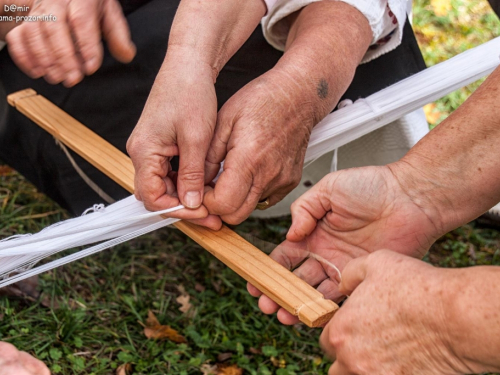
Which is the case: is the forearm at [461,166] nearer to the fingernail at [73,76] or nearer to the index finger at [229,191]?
the index finger at [229,191]

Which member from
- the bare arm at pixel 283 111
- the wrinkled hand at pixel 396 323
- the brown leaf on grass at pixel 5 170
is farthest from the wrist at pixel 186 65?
the brown leaf on grass at pixel 5 170

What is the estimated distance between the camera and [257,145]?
55.0 inches

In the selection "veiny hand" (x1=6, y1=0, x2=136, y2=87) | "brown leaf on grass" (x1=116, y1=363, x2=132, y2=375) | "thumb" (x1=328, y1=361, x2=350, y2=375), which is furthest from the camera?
"brown leaf on grass" (x1=116, y1=363, x2=132, y2=375)

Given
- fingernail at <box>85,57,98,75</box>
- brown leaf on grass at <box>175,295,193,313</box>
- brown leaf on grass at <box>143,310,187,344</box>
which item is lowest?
brown leaf on grass at <box>175,295,193,313</box>

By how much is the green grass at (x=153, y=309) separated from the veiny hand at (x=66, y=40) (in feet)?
2.40

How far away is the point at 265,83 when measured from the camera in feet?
4.87

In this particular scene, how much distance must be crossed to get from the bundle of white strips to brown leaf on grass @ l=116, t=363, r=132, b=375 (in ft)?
1.20

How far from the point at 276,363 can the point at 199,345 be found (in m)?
0.24

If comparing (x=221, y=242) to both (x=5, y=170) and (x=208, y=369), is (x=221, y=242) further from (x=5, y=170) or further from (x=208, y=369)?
(x=5, y=170)

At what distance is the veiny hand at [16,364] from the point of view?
3.66 ft

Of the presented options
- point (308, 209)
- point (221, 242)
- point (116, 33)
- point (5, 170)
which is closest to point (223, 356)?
point (221, 242)

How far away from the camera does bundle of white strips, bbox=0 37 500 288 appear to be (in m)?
1.42

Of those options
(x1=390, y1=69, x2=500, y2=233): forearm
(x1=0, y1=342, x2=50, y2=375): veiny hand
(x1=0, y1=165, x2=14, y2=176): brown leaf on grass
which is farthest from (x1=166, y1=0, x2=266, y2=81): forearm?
(x1=0, y1=165, x2=14, y2=176): brown leaf on grass

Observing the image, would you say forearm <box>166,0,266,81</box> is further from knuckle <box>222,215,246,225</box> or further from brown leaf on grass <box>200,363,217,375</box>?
brown leaf on grass <box>200,363,217,375</box>
